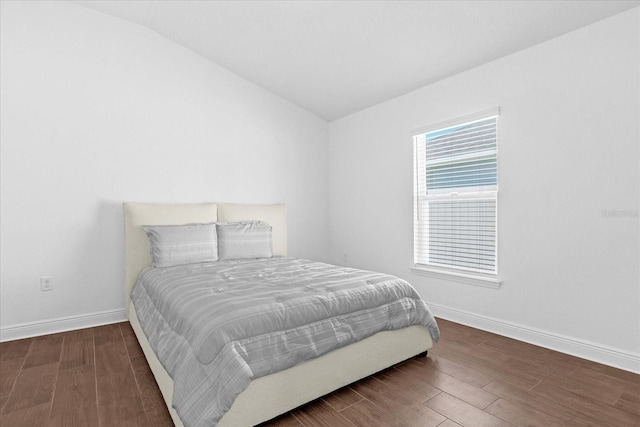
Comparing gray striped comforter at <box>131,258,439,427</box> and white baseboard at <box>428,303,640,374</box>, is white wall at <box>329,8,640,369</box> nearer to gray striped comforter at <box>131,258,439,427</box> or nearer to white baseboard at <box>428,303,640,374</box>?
white baseboard at <box>428,303,640,374</box>

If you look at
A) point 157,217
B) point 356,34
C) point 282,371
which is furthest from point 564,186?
point 157,217

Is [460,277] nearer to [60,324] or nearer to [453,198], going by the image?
[453,198]

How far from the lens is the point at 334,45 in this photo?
3.13 m

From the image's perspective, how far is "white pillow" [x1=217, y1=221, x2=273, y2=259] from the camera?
3.27m

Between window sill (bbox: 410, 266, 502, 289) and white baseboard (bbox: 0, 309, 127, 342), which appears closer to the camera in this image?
white baseboard (bbox: 0, 309, 127, 342)

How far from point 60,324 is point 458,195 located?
3.81 metres

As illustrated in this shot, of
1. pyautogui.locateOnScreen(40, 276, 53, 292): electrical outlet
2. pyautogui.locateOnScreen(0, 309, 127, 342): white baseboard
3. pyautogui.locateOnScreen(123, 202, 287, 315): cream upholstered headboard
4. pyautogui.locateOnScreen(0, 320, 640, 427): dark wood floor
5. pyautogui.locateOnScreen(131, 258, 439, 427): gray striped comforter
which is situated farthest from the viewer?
pyautogui.locateOnScreen(123, 202, 287, 315): cream upholstered headboard

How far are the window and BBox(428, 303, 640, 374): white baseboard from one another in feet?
1.38

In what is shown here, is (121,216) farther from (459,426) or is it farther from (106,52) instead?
(459,426)

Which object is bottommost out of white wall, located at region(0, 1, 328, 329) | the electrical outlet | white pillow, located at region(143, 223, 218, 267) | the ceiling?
the electrical outlet

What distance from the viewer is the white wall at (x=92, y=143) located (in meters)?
2.80

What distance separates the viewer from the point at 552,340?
8.28 feet

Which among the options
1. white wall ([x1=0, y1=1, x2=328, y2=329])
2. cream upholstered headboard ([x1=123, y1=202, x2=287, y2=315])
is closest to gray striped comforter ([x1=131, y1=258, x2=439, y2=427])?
cream upholstered headboard ([x1=123, y1=202, x2=287, y2=315])

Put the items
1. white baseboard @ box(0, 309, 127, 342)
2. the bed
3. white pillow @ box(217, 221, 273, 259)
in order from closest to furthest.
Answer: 1. the bed
2. white baseboard @ box(0, 309, 127, 342)
3. white pillow @ box(217, 221, 273, 259)
